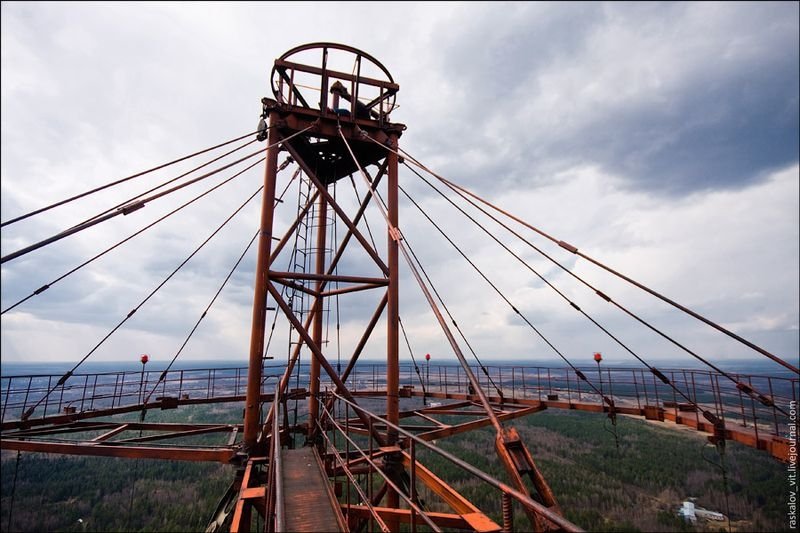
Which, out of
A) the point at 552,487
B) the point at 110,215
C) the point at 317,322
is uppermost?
the point at 110,215

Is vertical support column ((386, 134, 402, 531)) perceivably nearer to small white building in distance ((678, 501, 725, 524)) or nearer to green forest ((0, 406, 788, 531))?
green forest ((0, 406, 788, 531))

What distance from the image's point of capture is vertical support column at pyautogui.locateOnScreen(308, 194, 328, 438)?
35.1ft

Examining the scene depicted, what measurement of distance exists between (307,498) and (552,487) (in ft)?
172

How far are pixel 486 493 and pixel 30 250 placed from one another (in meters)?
53.3

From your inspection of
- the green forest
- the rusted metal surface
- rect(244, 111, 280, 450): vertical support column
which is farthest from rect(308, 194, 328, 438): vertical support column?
the green forest

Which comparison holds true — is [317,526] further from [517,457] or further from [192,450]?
[192,450]

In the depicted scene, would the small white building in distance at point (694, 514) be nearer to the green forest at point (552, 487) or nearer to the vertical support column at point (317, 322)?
the green forest at point (552, 487)

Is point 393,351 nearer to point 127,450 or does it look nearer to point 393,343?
point 393,343

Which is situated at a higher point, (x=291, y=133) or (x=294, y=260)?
(x=291, y=133)

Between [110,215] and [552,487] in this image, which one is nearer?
[110,215]

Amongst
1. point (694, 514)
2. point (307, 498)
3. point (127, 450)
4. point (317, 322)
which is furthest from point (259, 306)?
point (694, 514)

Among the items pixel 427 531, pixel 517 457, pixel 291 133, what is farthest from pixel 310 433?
pixel 427 531

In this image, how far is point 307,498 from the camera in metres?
5.45

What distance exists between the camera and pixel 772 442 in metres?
8.55
